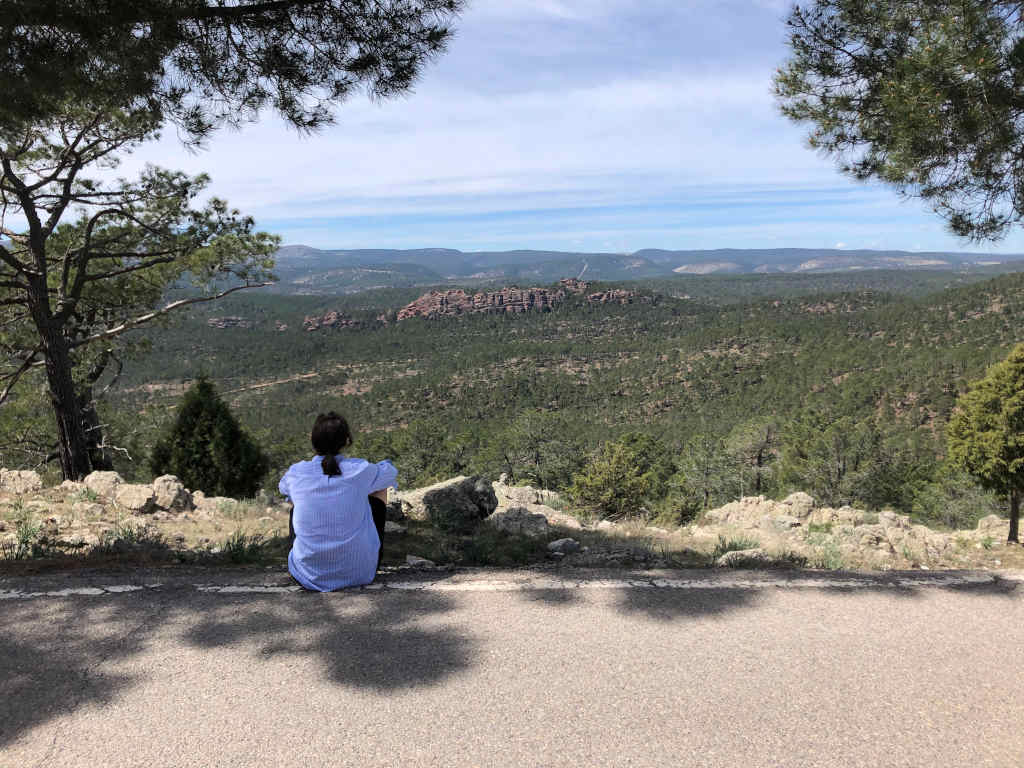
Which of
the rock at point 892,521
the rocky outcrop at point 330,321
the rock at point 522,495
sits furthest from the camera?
the rocky outcrop at point 330,321

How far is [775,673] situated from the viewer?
8.90 ft

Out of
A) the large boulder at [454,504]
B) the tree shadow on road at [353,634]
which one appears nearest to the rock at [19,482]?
the large boulder at [454,504]

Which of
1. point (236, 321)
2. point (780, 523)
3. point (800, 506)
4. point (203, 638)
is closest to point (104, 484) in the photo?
point (203, 638)

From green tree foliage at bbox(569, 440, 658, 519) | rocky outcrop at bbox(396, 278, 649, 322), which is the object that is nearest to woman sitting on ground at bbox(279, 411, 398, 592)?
green tree foliage at bbox(569, 440, 658, 519)

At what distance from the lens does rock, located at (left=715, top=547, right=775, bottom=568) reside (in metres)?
4.33

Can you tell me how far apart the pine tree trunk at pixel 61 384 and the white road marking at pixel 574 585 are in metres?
5.40

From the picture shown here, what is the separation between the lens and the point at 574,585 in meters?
3.70

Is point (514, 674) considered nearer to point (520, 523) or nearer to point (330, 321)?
point (520, 523)

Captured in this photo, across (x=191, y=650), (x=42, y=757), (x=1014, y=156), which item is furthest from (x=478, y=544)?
(x=1014, y=156)

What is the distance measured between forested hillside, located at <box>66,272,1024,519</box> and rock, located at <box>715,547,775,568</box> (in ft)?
34.4

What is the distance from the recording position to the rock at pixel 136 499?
6.38m

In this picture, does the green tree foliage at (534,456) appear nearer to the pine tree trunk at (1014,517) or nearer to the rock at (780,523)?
the pine tree trunk at (1014,517)

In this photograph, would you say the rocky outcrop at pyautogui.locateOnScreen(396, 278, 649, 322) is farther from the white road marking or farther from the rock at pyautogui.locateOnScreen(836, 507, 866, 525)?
the white road marking

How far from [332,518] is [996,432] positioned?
550 inches
